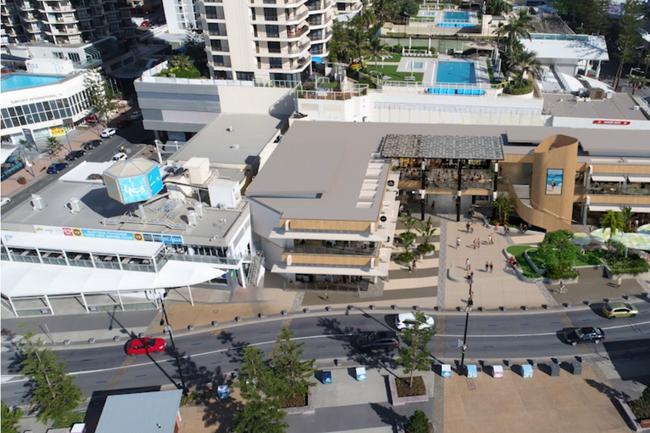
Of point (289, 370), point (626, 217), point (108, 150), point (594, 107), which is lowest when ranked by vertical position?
point (108, 150)

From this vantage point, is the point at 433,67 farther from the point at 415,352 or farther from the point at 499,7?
the point at 415,352

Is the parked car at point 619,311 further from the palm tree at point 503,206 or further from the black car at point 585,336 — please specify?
the palm tree at point 503,206

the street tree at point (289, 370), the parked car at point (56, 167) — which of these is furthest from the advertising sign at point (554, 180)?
the parked car at point (56, 167)

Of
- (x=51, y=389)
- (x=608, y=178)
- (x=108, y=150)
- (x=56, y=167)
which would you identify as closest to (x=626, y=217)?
(x=608, y=178)

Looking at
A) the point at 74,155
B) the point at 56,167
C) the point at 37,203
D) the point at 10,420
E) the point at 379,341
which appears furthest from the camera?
the point at 74,155

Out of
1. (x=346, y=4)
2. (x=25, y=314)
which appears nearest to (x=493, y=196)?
(x=25, y=314)

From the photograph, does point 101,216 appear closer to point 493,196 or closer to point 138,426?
point 138,426
